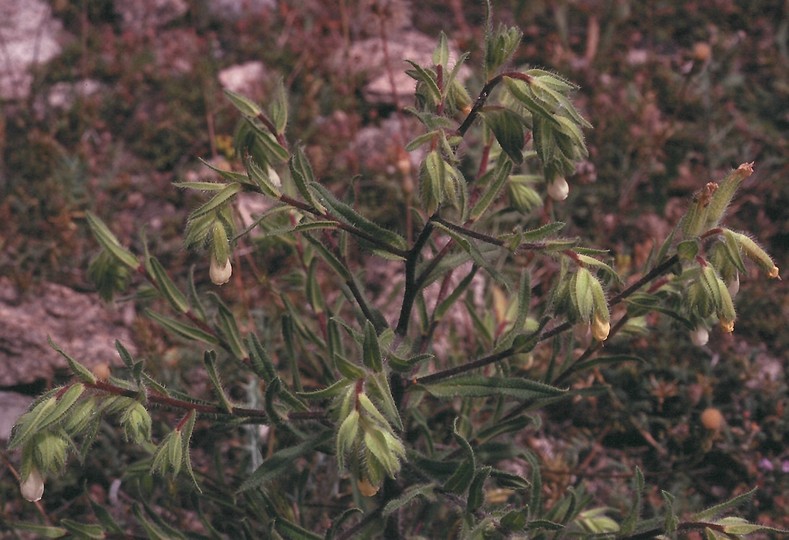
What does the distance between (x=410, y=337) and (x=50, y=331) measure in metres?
1.92

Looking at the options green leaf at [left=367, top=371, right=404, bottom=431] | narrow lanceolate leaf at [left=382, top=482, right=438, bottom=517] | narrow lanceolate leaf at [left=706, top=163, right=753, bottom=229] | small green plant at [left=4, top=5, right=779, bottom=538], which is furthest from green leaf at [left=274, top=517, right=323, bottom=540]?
narrow lanceolate leaf at [left=706, top=163, right=753, bottom=229]

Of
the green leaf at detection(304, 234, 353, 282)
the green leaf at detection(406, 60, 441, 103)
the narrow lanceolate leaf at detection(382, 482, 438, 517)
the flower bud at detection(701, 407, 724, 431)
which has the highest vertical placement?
the green leaf at detection(406, 60, 441, 103)

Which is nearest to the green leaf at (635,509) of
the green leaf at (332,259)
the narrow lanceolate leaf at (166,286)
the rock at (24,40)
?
the green leaf at (332,259)

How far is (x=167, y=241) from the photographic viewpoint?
14.4ft

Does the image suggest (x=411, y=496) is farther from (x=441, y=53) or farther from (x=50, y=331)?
(x=50, y=331)

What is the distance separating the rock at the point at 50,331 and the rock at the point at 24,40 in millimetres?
1214

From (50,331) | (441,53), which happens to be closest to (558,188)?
(441,53)

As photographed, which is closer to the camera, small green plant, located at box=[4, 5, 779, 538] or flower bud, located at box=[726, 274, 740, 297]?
small green plant, located at box=[4, 5, 779, 538]

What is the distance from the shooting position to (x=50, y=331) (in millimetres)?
3994

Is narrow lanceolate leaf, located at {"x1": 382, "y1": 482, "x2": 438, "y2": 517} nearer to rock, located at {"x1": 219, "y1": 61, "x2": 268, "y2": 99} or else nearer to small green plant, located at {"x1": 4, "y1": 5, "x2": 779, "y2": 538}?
small green plant, located at {"x1": 4, "y1": 5, "x2": 779, "y2": 538}

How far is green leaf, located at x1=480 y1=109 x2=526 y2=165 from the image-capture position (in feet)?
7.20

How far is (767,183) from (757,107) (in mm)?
509

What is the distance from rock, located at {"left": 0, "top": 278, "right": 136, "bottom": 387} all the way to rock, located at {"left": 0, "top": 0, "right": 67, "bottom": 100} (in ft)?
3.98

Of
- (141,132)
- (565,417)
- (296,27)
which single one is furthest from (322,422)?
(296,27)
